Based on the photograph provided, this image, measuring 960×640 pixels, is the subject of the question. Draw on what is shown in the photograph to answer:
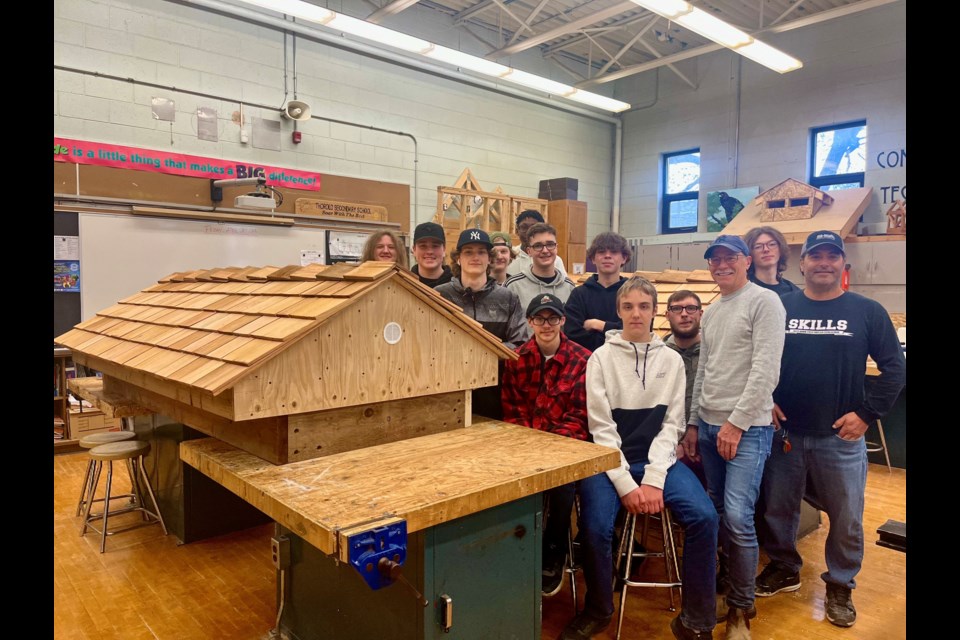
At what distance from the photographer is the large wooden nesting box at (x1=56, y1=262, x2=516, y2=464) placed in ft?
5.76

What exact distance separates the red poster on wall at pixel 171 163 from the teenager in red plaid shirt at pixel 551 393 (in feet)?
13.2

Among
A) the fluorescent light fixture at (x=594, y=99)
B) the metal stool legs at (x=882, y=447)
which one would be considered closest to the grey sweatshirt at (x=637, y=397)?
the metal stool legs at (x=882, y=447)

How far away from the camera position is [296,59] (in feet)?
21.0

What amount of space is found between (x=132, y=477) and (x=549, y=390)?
2.81 meters

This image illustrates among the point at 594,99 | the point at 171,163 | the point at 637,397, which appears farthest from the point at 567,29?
the point at 637,397

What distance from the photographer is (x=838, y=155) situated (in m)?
7.68

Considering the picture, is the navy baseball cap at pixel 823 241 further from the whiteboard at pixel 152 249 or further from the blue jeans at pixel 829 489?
the whiteboard at pixel 152 249

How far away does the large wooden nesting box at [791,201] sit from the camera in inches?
281

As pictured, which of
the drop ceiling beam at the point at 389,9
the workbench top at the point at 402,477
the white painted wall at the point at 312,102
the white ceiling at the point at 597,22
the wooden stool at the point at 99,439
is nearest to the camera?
the workbench top at the point at 402,477

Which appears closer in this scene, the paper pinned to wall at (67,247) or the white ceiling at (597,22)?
the paper pinned to wall at (67,247)

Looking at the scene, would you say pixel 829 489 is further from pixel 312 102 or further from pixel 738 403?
pixel 312 102

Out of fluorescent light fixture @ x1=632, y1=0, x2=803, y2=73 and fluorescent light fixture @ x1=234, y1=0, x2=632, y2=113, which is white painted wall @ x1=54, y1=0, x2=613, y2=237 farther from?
fluorescent light fixture @ x1=632, y1=0, x2=803, y2=73

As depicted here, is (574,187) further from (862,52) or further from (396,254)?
(396,254)

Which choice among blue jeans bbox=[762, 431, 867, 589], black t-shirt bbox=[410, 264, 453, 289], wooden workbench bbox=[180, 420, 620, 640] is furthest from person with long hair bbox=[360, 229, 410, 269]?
blue jeans bbox=[762, 431, 867, 589]
